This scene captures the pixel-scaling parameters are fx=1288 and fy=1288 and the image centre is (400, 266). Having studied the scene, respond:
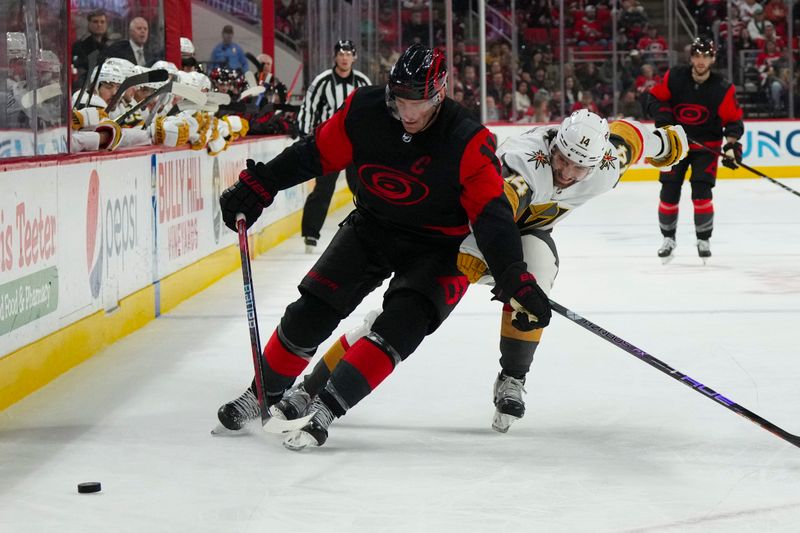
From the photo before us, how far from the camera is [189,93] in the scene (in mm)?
6594

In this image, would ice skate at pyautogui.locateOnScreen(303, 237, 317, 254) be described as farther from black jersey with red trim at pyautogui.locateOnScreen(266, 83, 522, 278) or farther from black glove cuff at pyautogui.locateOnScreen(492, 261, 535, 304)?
black glove cuff at pyautogui.locateOnScreen(492, 261, 535, 304)

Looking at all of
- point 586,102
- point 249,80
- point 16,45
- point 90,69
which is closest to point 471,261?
point 16,45

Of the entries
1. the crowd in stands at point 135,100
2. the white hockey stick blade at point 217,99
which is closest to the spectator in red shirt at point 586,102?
the crowd in stands at point 135,100

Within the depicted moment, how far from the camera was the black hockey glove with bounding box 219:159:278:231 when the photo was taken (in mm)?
3512

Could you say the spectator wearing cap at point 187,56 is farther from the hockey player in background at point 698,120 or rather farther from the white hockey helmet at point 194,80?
the hockey player in background at point 698,120

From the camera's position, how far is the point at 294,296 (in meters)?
6.50

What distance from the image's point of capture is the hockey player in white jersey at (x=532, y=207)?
11.7 ft

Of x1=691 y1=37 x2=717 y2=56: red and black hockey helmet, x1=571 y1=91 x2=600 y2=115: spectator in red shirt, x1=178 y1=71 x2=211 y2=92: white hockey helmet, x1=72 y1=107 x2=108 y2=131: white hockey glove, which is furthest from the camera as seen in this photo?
x1=571 y1=91 x2=600 y2=115: spectator in red shirt

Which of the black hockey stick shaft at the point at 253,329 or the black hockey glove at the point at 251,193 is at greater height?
the black hockey glove at the point at 251,193

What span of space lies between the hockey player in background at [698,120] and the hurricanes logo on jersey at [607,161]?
3.93 metres

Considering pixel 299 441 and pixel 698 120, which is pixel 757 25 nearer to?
pixel 698 120

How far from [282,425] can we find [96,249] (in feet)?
5.80

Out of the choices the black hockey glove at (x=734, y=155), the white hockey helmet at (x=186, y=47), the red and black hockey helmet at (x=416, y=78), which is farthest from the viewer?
the white hockey helmet at (x=186, y=47)

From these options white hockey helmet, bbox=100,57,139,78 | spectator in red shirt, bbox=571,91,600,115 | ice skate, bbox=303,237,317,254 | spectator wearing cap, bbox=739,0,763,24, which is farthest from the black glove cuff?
spectator wearing cap, bbox=739,0,763,24
